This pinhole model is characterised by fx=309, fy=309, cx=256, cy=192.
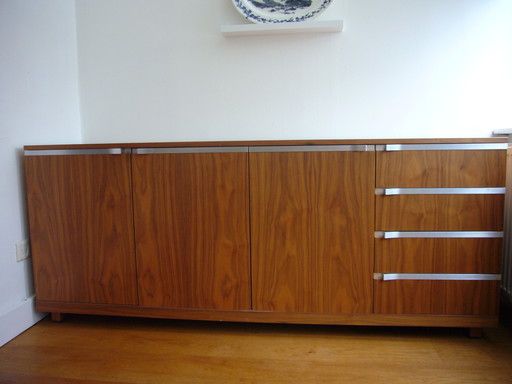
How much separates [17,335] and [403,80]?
236cm

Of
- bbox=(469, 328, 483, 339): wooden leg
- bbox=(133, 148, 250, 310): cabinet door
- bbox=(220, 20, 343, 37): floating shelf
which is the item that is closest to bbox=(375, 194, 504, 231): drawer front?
bbox=(469, 328, 483, 339): wooden leg

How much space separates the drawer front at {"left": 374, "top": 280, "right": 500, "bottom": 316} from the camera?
1.36m

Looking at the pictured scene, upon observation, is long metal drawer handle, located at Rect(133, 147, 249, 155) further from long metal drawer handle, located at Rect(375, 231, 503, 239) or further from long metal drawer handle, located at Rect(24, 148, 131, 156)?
long metal drawer handle, located at Rect(375, 231, 503, 239)

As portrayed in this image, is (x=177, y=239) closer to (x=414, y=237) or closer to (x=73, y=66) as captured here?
(x=414, y=237)

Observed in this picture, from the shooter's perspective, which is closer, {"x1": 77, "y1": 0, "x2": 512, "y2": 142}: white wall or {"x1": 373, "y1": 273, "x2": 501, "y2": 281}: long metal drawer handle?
{"x1": 373, "y1": 273, "x2": 501, "y2": 281}: long metal drawer handle

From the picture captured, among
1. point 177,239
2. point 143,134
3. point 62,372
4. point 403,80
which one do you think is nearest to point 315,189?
point 177,239

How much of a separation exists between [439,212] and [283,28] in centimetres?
121

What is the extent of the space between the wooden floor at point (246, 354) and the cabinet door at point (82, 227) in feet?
0.63

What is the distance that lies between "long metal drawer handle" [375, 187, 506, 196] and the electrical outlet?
170 centimetres

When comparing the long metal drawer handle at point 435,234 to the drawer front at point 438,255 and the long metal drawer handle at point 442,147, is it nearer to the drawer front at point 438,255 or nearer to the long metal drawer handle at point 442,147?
the drawer front at point 438,255

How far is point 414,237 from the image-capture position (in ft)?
4.43

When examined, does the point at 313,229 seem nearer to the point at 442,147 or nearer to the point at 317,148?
the point at 317,148

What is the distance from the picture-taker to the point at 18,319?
1.48m

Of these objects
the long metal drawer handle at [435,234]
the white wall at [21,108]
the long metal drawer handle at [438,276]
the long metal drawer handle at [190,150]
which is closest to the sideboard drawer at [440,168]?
the long metal drawer handle at [435,234]
